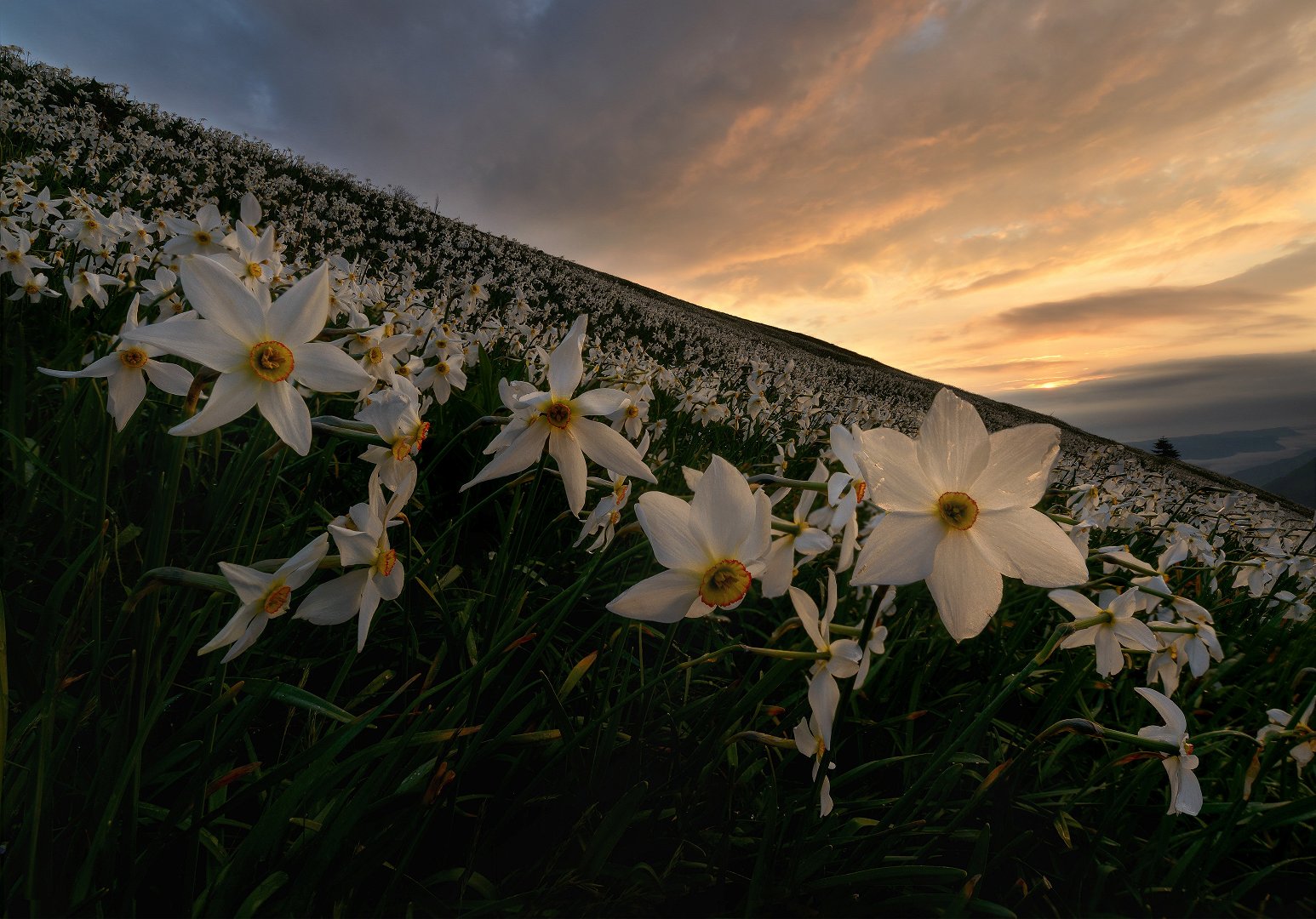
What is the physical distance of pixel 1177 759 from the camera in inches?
70.7

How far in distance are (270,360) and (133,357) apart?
2.21ft

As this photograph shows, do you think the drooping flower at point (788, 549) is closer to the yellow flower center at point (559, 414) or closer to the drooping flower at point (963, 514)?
the drooping flower at point (963, 514)

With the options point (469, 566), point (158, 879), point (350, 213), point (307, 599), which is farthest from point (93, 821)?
point (350, 213)

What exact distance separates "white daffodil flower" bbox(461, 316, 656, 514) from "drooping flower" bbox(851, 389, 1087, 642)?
1.84 feet

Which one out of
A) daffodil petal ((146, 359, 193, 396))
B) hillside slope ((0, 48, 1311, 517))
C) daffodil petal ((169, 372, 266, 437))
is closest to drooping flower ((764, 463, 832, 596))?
daffodil petal ((169, 372, 266, 437))

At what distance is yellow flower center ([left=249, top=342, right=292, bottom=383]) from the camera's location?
1373mm

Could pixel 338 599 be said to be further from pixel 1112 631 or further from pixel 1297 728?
pixel 1297 728

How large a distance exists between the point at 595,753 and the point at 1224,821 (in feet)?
6.89

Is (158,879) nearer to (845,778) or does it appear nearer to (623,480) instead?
(623,480)

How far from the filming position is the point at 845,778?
2.19 meters

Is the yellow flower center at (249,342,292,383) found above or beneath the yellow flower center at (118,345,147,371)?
beneath

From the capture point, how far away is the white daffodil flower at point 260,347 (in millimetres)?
1290

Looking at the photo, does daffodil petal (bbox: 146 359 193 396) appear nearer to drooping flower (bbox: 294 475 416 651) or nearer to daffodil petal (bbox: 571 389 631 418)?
drooping flower (bbox: 294 475 416 651)

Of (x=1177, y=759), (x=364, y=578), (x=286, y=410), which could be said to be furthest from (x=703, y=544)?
(x=1177, y=759)
